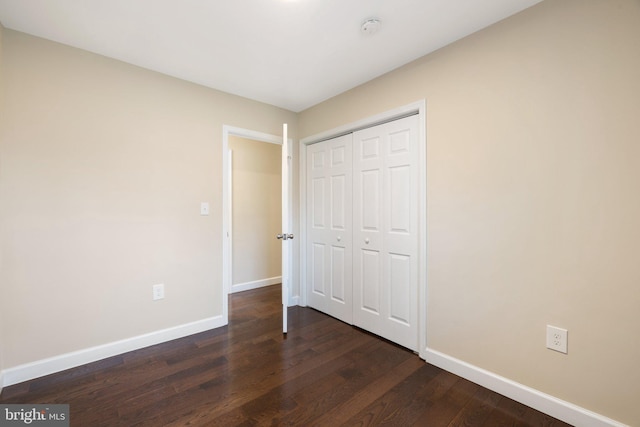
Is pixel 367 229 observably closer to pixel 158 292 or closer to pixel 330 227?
pixel 330 227

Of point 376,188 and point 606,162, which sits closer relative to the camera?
point 606,162

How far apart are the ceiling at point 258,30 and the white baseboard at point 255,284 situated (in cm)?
279

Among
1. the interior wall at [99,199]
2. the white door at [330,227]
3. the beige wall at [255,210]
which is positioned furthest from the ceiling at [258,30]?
the beige wall at [255,210]

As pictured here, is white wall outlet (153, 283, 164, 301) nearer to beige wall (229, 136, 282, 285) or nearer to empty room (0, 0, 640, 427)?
empty room (0, 0, 640, 427)

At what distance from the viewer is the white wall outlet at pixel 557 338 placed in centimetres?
151

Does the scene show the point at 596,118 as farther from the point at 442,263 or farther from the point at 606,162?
the point at 442,263

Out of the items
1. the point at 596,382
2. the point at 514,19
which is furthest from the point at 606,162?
the point at 596,382

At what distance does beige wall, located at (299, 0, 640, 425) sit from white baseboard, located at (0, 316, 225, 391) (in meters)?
2.16

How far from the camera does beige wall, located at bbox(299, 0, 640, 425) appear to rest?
1352 millimetres

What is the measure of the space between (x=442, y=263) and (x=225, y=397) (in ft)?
5.74

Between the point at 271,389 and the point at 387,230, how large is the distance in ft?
5.02

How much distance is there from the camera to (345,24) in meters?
1.79

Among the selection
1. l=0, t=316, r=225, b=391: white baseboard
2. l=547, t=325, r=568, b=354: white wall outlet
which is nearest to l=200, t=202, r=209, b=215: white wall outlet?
l=0, t=316, r=225, b=391: white baseboard

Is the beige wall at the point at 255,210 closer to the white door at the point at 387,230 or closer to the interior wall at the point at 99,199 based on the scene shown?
the interior wall at the point at 99,199
